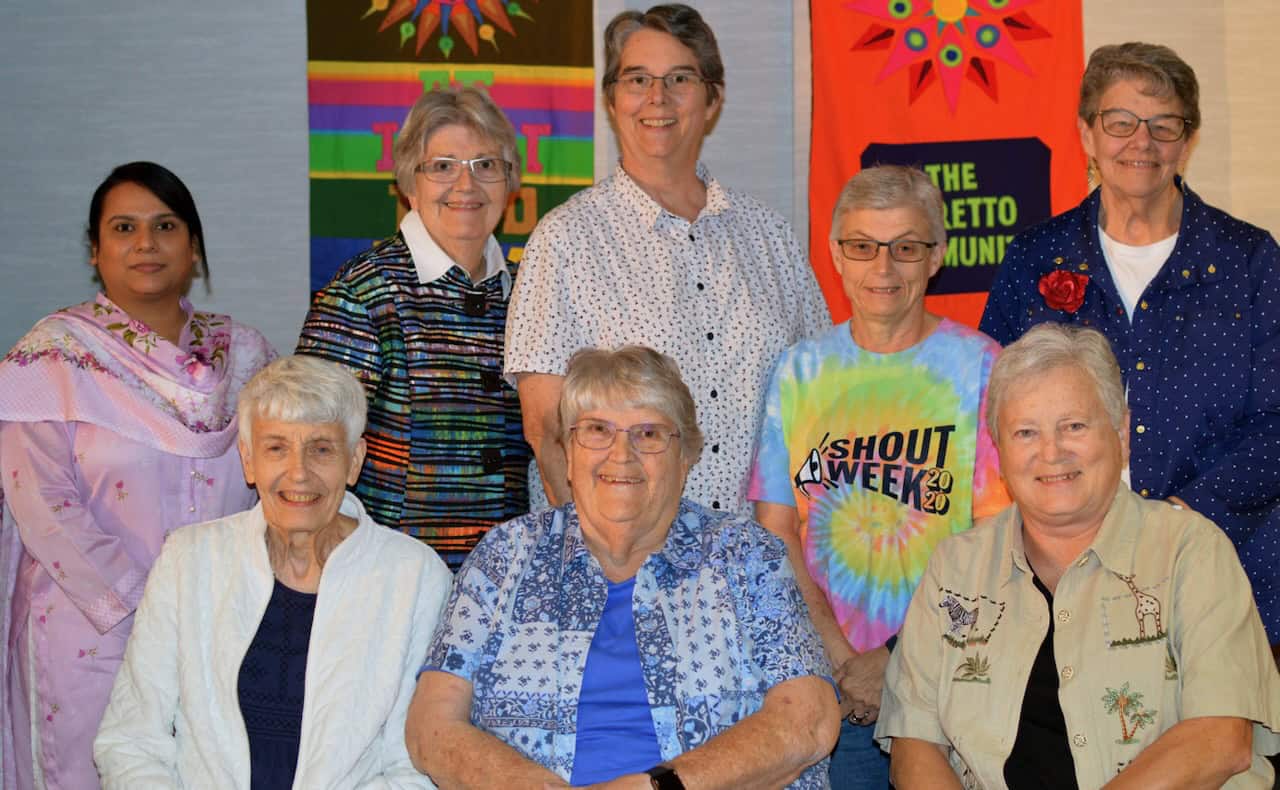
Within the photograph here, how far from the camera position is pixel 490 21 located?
4719 millimetres

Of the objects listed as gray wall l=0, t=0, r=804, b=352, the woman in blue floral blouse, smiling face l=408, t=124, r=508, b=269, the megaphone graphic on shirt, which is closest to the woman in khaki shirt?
the woman in blue floral blouse

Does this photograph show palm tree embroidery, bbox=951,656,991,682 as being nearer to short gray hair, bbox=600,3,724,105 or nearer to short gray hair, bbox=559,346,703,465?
short gray hair, bbox=559,346,703,465

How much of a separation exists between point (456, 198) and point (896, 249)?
104cm

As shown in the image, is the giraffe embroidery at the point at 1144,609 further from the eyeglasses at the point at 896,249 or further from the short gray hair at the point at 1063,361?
the eyeglasses at the point at 896,249

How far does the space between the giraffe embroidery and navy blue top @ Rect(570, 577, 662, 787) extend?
89 cm

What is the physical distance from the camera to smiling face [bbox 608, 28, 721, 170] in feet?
10.8

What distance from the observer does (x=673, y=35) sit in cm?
329

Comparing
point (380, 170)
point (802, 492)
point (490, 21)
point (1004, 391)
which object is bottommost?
point (802, 492)

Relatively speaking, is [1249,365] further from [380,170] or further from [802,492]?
[380,170]

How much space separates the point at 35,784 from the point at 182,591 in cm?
94

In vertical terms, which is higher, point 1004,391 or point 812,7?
point 812,7

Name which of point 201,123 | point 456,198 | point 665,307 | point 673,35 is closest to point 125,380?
point 456,198

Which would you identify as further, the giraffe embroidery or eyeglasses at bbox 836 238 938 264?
eyeglasses at bbox 836 238 938 264

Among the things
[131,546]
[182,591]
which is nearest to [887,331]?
[182,591]
